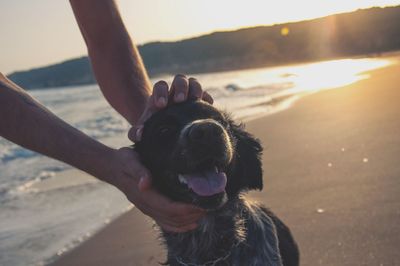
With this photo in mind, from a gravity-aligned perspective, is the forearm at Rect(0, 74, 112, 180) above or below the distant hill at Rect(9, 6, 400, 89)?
above

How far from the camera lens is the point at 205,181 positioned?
2.98 meters

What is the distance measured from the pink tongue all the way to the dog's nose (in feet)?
0.62

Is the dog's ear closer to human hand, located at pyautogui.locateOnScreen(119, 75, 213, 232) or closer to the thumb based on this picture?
human hand, located at pyautogui.locateOnScreen(119, 75, 213, 232)

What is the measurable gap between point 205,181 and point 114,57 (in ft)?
3.88

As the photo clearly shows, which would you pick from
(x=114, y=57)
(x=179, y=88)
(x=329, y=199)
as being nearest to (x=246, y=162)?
(x=179, y=88)

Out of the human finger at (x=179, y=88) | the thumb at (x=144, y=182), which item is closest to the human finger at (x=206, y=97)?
the human finger at (x=179, y=88)

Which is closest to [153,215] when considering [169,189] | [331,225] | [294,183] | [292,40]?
[169,189]

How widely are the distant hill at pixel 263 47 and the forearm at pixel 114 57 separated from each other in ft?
170

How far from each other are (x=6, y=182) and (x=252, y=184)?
686cm

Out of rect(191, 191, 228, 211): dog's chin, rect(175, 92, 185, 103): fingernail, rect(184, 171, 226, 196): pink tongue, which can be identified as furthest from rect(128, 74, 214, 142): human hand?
rect(191, 191, 228, 211): dog's chin

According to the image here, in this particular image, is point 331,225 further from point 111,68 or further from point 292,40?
point 292,40

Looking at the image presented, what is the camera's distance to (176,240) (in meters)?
3.79

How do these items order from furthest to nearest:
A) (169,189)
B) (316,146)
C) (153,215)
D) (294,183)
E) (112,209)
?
(316,146) → (112,209) → (294,183) → (169,189) → (153,215)

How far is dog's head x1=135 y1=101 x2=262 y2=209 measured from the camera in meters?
2.97
